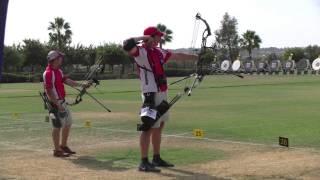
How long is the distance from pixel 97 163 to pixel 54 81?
2.09 metres

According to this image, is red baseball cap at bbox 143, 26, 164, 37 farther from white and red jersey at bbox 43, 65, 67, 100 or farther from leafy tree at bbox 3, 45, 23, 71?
leafy tree at bbox 3, 45, 23, 71

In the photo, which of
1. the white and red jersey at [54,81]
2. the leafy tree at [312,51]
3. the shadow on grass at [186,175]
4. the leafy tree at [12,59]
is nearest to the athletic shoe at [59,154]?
the white and red jersey at [54,81]

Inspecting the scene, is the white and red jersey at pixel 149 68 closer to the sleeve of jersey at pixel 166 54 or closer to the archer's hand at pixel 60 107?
the sleeve of jersey at pixel 166 54

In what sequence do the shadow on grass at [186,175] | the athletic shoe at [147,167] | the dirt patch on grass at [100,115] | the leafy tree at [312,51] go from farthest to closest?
→ the leafy tree at [312,51] < the dirt patch on grass at [100,115] < the athletic shoe at [147,167] < the shadow on grass at [186,175]

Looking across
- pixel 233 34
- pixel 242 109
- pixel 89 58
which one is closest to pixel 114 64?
pixel 89 58

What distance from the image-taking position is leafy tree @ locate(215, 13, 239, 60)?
13376 cm

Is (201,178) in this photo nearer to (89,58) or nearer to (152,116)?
(152,116)

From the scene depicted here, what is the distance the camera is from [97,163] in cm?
1052

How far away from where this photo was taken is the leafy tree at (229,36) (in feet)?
439

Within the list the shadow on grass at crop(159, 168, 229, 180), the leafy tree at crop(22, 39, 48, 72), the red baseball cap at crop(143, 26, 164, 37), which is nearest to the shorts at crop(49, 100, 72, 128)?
the red baseball cap at crop(143, 26, 164, 37)

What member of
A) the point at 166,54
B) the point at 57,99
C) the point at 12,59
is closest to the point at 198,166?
the point at 166,54

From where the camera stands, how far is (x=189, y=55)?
1098cm

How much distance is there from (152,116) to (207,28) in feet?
7.12

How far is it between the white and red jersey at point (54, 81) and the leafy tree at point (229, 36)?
121 metres
